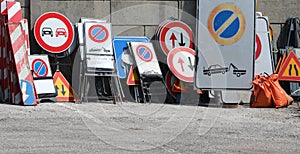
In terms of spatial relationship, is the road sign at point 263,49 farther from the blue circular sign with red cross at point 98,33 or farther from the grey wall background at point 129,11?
the blue circular sign with red cross at point 98,33

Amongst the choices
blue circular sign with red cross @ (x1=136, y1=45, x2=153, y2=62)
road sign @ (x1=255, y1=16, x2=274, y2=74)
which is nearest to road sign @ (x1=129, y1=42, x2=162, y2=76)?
blue circular sign with red cross @ (x1=136, y1=45, x2=153, y2=62)

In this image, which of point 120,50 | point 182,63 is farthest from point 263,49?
point 120,50

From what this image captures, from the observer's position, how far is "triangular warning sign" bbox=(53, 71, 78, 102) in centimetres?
1290

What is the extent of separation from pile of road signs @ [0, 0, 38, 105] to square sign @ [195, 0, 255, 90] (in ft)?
9.82

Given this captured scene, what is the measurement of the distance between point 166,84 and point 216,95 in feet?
4.58

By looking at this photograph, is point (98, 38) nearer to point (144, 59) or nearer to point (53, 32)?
point (53, 32)

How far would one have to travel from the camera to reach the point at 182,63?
1348 cm

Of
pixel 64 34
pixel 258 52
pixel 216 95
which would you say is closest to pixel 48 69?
pixel 64 34

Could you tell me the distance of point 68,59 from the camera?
1364 cm

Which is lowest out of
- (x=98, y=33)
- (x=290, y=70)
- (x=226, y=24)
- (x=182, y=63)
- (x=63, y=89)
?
(x=63, y=89)

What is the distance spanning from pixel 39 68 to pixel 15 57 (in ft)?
3.28

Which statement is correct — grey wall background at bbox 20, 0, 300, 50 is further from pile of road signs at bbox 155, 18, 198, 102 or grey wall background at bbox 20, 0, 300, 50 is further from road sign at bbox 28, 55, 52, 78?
road sign at bbox 28, 55, 52, 78

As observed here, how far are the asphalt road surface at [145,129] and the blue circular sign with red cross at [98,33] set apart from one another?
145cm

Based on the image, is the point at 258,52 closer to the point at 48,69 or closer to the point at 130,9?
the point at 130,9
